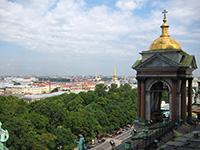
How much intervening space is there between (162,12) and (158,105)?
10951 mm

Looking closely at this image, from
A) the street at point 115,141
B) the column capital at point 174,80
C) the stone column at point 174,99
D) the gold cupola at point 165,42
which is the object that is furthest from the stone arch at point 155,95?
the street at point 115,141

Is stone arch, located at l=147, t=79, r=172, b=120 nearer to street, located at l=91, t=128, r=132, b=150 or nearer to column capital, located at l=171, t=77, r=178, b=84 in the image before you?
column capital, located at l=171, t=77, r=178, b=84

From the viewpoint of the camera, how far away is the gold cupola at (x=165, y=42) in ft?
83.7

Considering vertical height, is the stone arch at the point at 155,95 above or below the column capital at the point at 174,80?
below

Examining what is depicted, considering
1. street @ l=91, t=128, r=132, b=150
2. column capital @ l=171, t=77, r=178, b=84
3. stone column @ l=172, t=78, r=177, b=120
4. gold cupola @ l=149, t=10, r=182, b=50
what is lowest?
street @ l=91, t=128, r=132, b=150

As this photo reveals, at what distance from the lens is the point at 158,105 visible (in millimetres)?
28531

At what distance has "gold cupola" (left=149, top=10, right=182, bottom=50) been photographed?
25.5 m

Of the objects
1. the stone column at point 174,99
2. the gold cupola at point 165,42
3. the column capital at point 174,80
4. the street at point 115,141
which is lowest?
the street at point 115,141

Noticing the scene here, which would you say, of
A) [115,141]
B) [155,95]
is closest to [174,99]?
[155,95]

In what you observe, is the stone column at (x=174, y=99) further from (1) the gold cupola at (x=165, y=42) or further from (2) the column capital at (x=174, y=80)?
(1) the gold cupola at (x=165, y=42)

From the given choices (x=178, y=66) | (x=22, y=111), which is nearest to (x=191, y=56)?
(x=178, y=66)

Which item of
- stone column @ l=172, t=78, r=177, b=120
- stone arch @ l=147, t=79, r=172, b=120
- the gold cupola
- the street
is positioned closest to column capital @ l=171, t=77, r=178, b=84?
stone column @ l=172, t=78, r=177, b=120

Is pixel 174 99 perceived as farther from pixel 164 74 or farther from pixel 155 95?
pixel 155 95

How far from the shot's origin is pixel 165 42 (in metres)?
25.7
